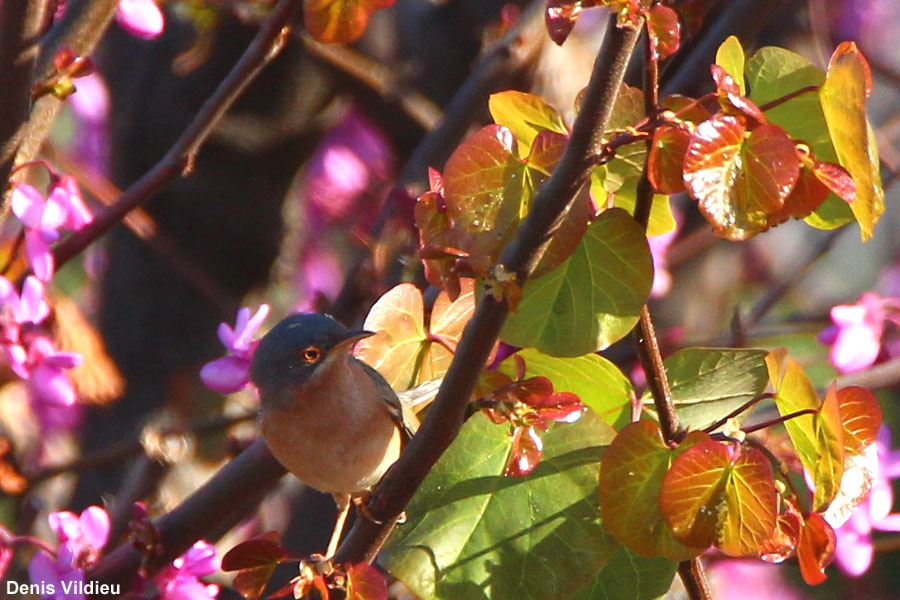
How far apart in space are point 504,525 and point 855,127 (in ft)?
2.37

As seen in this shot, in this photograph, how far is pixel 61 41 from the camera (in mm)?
2111

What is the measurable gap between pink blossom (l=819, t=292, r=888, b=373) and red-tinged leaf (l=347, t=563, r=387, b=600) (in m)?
1.50

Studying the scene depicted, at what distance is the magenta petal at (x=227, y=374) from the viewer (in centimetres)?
245

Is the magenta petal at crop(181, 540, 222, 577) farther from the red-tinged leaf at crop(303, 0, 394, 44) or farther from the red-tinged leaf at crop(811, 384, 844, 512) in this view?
the red-tinged leaf at crop(811, 384, 844, 512)

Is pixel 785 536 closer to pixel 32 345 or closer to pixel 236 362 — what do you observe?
pixel 236 362

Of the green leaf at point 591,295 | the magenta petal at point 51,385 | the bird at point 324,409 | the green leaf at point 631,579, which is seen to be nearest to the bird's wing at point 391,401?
the bird at point 324,409

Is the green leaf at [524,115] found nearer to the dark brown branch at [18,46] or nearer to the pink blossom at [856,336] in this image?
the dark brown branch at [18,46]

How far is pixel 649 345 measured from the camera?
146 cm

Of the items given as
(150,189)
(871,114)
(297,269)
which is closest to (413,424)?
(150,189)

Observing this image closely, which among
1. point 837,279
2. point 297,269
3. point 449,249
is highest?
point 449,249

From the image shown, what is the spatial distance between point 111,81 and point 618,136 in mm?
3399

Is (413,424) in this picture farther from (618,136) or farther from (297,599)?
(618,136)

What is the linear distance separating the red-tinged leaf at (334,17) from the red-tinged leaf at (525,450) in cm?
64

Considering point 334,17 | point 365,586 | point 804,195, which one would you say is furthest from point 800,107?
point 365,586
